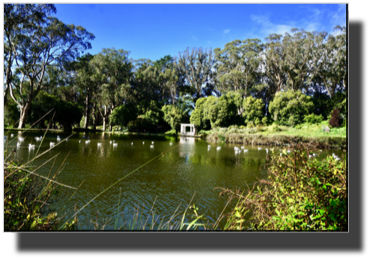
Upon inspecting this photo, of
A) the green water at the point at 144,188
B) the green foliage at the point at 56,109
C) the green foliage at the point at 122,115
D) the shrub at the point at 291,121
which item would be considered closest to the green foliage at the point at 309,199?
the green water at the point at 144,188

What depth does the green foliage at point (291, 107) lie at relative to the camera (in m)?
22.0

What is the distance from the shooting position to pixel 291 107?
22.3 metres

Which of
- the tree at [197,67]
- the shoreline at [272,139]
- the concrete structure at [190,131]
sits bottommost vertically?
the shoreline at [272,139]

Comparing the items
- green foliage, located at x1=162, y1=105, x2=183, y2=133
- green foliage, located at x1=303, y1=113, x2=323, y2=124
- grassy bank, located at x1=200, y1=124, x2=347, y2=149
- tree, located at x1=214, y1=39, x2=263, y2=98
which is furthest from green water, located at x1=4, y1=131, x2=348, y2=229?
tree, located at x1=214, y1=39, x2=263, y2=98

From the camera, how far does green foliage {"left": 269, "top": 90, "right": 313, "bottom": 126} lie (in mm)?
21984

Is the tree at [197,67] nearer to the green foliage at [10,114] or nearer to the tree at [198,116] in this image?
the tree at [198,116]

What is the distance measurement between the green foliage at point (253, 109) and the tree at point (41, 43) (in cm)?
1725

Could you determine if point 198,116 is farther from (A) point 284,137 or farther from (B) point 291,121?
(A) point 284,137

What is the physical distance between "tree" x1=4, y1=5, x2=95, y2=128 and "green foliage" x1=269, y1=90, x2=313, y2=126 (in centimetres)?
1837

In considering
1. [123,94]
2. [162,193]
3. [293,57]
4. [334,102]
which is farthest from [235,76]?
[162,193]
